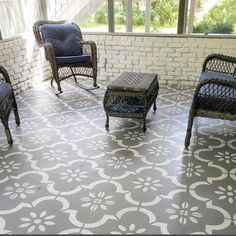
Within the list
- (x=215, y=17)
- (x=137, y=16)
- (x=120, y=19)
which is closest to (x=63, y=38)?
(x=120, y=19)

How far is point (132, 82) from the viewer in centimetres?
267

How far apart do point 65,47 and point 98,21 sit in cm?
71

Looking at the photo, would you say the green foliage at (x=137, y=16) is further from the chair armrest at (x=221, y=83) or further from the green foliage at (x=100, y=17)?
the chair armrest at (x=221, y=83)

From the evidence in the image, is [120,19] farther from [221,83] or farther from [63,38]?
[221,83]

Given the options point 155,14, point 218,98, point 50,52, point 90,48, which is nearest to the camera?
point 218,98

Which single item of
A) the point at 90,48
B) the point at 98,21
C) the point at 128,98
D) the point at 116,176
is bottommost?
the point at 116,176

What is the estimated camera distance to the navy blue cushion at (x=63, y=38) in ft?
12.1

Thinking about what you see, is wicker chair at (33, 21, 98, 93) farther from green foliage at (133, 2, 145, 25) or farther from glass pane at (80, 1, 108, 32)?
green foliage at (133, 2, 145, 25)

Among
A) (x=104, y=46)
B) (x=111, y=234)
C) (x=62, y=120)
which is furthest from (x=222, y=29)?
(x=111, y=234)

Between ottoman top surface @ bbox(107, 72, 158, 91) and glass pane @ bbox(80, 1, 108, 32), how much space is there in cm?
148

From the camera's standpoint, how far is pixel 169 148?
2338 mm

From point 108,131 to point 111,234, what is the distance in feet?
4.14

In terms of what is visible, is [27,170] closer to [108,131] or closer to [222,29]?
[108,131]

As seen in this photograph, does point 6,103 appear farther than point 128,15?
No
